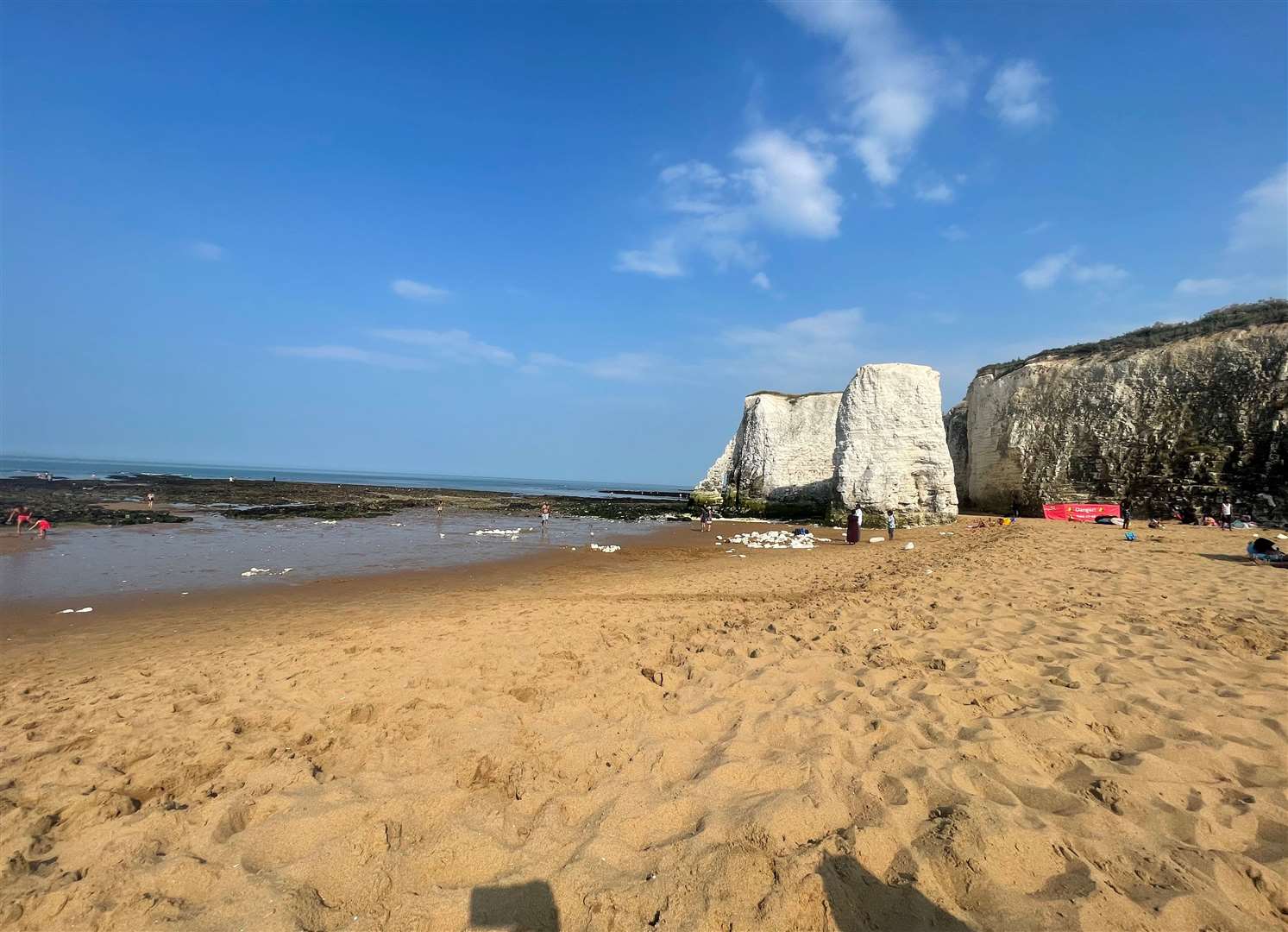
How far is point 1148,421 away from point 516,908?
2827 centimetres

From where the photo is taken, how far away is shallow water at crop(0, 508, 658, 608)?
423 inches

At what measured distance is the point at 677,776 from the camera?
324 centimetres

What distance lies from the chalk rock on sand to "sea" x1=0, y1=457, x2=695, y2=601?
8.82 metres

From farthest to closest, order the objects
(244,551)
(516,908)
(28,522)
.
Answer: (28,522) → (244,551) → (516,908)

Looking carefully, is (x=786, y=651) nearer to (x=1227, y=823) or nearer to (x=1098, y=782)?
(x=1098, y=782)

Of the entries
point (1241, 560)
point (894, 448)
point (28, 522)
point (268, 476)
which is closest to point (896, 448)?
point (894, 448)

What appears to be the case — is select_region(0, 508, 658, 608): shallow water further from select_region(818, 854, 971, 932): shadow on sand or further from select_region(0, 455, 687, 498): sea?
select_region(0, 455, 687, 498): sea

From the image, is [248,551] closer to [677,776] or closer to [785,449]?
[677,776]

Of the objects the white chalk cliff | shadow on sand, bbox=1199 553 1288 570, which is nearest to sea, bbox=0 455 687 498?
the white chalk cliff

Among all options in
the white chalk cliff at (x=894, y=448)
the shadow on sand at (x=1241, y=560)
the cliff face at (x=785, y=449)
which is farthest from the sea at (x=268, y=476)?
the shadow on sand at (x=1241, y=560)

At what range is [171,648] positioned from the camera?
6629 millimetres

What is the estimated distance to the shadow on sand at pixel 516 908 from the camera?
7.34 feet

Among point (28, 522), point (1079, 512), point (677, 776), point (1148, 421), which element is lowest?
point (28, 522)

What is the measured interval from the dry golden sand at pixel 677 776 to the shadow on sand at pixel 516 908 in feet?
0.04
